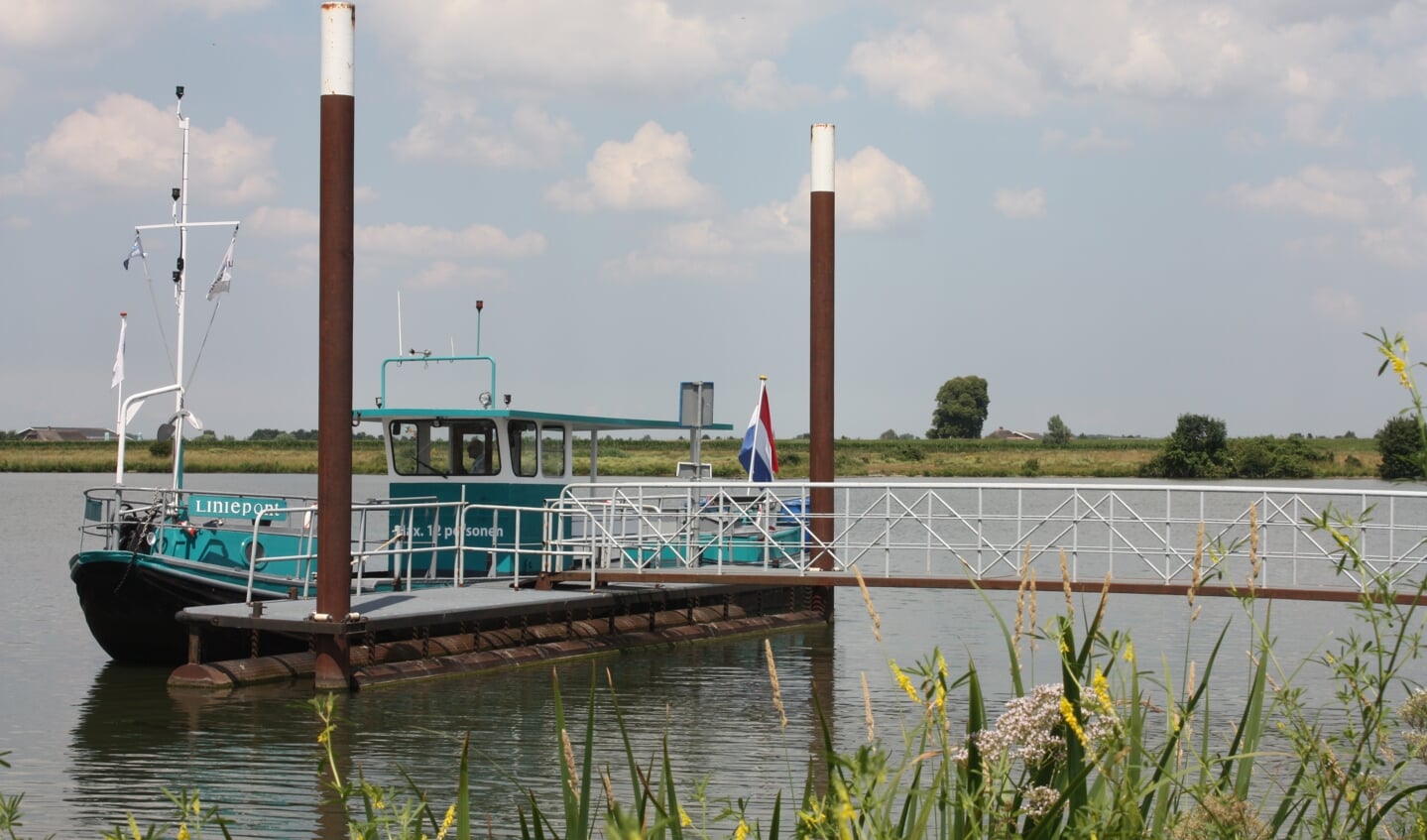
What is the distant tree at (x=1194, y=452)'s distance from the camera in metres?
64.9

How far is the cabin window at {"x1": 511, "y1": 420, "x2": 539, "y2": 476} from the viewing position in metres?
16.9

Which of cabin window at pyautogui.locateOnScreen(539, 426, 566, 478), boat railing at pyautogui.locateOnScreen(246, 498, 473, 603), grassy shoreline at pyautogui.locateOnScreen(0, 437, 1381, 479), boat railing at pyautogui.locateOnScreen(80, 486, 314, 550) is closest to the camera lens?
boat railing at pyautogui.locateOnScreen(80, 486, 314, 550)

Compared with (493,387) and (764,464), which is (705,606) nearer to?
(764,464)

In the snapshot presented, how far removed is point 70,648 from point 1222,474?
58646 millimetres

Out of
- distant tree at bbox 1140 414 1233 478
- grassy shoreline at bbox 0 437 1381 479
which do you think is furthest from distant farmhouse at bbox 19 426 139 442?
distant tree at bbox 1140 414 1233 478

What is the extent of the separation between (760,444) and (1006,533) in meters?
21.6

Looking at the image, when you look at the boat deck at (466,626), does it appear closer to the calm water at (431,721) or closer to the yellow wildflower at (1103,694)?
the calm water at (431,721)

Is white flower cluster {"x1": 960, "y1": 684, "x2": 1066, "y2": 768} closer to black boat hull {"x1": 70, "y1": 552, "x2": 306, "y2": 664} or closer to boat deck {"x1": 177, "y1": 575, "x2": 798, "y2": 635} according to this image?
boat deck {"x1": 177, "y1": 575, "x2": 798, "y2": 635}

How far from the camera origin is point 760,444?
19016 mm

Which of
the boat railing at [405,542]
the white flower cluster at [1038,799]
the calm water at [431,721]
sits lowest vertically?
the calm water at [431,721]

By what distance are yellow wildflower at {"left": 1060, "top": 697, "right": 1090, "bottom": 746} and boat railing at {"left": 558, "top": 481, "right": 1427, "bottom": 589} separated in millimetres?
222

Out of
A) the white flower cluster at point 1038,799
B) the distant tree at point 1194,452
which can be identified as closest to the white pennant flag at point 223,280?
the white flower cluster at point 1038,799

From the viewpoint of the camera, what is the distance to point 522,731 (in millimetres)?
11273

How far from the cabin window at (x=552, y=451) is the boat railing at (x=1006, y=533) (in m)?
0.41
